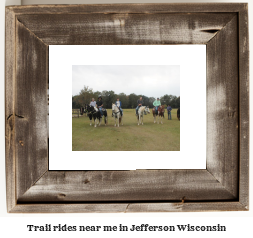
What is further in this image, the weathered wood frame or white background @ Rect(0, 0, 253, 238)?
white background @ Rect(0, 0, 253, 238)

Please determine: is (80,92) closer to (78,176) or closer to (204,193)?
(78,176)

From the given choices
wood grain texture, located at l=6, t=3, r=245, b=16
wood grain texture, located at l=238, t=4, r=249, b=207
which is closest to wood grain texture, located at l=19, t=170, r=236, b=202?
wood grain texture, located at l=238, t=4, r=249, b=207

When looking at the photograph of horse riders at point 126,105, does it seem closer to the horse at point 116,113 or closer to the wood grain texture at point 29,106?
the horse at point 116,113

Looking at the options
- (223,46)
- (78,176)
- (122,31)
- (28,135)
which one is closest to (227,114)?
(223,46)

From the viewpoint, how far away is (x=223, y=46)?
2.39 feet

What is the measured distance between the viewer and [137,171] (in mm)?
743

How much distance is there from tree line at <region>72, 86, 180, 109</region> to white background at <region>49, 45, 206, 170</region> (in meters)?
0.03

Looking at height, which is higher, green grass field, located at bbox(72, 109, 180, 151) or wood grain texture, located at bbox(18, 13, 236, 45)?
wood grain texture, located at bbox(18, 13, 236, 45)

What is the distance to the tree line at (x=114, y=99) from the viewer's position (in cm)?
75

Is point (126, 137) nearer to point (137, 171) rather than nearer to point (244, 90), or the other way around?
point (137, 171)

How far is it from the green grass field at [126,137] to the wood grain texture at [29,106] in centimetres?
14

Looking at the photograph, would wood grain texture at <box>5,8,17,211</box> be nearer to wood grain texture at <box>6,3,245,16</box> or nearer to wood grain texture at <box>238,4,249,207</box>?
wood grain texture at <box>6,3,245,16</box>

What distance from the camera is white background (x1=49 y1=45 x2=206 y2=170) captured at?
0.74 metres
